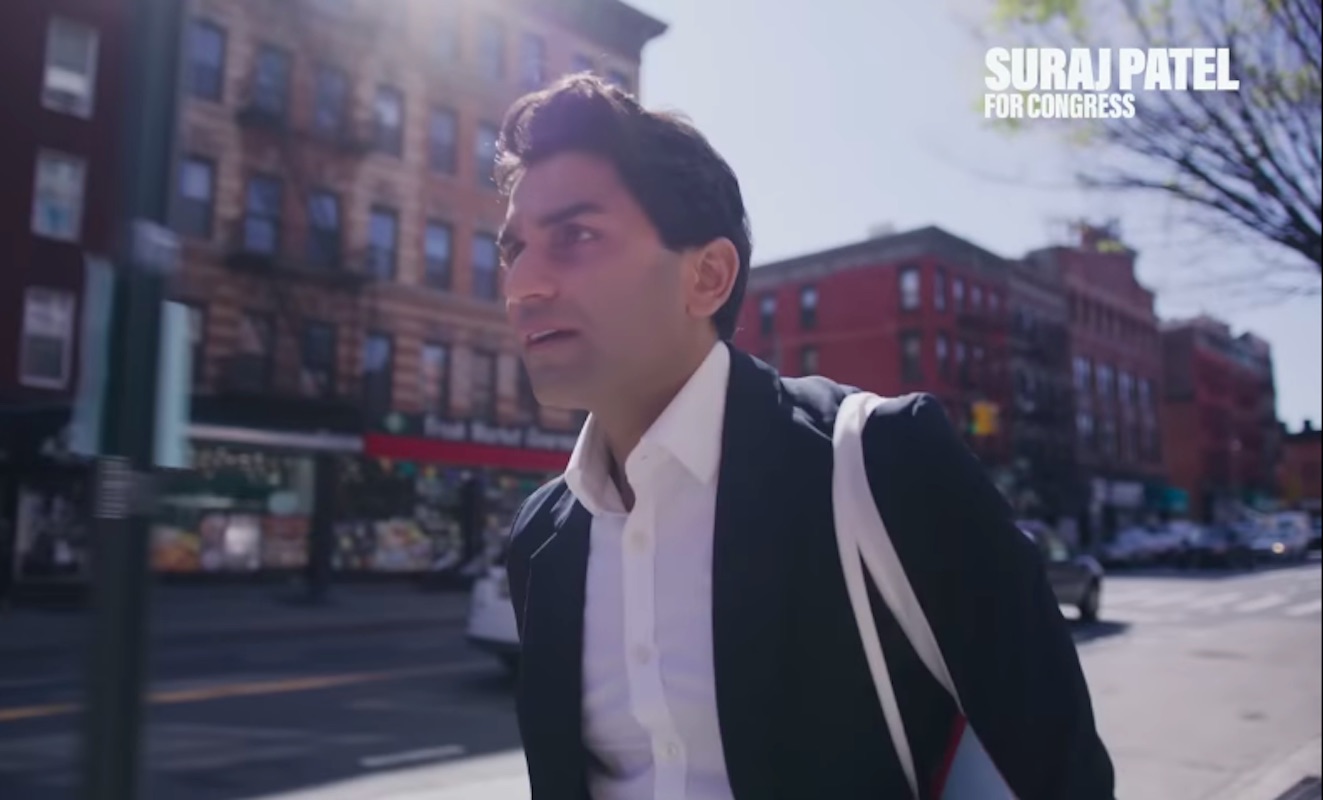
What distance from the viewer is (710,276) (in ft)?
4.87

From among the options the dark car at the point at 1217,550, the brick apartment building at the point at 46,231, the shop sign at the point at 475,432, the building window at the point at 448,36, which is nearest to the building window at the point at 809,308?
the shop sign at the point at 475,432

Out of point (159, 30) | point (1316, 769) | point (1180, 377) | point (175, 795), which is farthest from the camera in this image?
point (1180, 377)

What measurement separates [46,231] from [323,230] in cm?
596

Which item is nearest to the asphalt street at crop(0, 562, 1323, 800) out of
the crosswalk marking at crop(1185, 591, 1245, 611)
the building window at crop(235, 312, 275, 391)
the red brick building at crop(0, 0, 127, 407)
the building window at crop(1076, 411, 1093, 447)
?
the crosswalk marking at crop(1185, 591, 1245, 611)

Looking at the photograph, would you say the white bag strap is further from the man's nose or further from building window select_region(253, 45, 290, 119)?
building window select_region(253, 45, 290, 119)

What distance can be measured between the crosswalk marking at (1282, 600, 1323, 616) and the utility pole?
24.2 meters

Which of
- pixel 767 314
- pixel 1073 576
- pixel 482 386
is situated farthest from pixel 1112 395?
pixel 1073 576

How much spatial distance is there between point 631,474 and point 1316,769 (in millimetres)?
7151

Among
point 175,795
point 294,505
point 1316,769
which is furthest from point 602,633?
point 294,505

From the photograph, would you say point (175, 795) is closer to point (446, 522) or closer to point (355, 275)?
point (355, 275)

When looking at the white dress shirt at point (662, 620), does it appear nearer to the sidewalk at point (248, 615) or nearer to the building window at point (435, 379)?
the sidewalk at point (248, 615)

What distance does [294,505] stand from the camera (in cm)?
2444

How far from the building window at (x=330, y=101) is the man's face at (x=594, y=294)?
25733 mm

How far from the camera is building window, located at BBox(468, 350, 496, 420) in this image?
2828 centimetres
